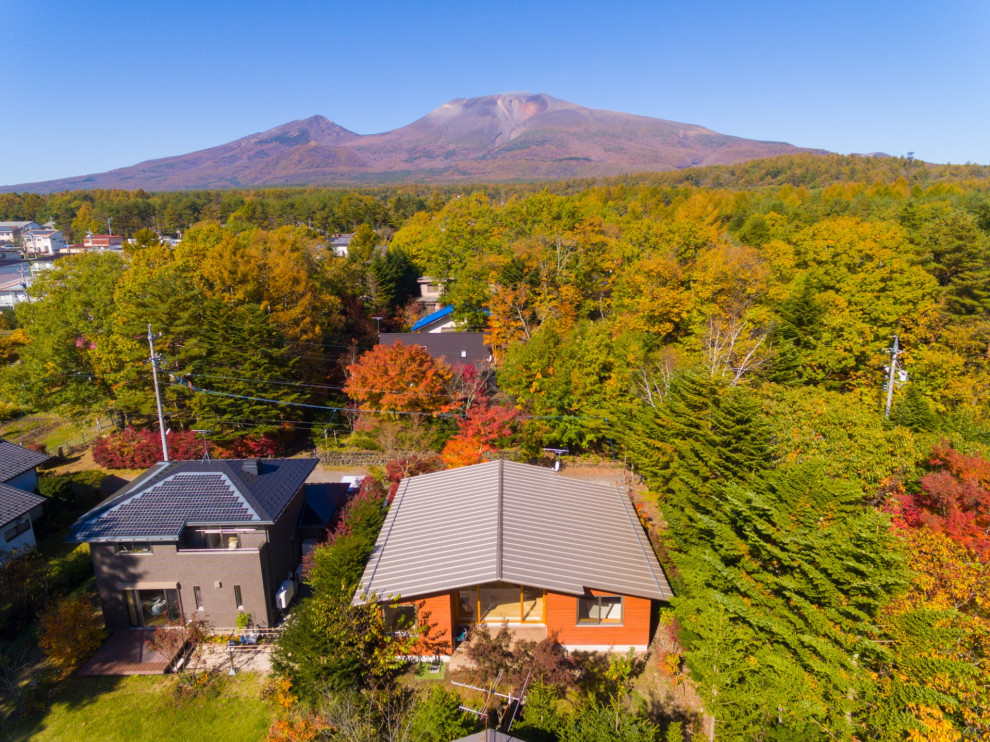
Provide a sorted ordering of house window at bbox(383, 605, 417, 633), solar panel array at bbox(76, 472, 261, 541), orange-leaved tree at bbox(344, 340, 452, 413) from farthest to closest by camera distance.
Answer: orange-leaved tree at bbox(344, 340, 452, 413), solar panel array at bbox(76, 472, 261, 541), house window at bbox(383, 605, 417, 633)

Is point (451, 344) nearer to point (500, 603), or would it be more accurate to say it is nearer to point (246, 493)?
point (246, 493)

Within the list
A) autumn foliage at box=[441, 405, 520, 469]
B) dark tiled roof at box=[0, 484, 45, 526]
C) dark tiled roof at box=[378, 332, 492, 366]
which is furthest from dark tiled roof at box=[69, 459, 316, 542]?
dark tiled roof at box=[378, 332, 492, 366]

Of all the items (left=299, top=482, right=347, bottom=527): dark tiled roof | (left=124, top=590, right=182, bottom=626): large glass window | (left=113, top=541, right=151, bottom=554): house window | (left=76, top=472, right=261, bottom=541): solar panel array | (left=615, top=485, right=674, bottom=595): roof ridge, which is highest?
(left=76, top=472, right=261, bottom=541): solar panel array

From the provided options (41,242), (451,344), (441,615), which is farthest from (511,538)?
(41,242)

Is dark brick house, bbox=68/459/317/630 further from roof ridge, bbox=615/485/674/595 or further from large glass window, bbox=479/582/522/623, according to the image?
roof ridge, bbox=615/485/674/595

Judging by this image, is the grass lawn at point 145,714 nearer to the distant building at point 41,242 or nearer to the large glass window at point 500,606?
the large glass window at point 500,606

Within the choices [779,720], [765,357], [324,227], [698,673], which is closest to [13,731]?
[698,673]

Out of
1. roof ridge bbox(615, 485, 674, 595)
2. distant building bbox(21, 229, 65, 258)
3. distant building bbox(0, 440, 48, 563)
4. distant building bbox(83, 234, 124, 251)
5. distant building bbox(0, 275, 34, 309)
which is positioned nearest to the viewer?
roof ridge bbox(615, 485, 674, 595)
